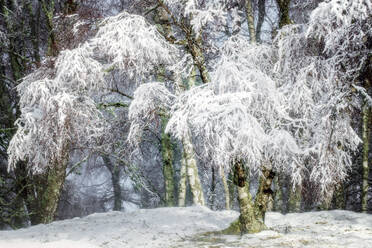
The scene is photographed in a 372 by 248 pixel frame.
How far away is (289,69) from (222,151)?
220 cm

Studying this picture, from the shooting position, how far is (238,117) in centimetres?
599

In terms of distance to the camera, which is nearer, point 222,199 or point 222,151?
point 222,151

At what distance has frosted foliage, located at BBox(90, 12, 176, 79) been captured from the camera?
7.41 metres

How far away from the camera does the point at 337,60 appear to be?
6664 millimetres

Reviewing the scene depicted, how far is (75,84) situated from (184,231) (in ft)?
11.6

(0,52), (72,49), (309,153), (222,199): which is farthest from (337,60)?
(222,199)

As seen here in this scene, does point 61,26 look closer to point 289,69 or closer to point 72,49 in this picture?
point 72,49

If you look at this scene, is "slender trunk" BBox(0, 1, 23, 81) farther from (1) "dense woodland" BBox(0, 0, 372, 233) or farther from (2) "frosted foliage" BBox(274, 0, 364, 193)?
(2) "frosted foliage" BBox(274, 0, 364, 193)

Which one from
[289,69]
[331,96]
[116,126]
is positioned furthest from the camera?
[116,126]

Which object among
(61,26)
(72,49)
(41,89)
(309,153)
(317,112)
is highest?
(61,26)

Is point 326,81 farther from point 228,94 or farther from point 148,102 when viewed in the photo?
point 148,102

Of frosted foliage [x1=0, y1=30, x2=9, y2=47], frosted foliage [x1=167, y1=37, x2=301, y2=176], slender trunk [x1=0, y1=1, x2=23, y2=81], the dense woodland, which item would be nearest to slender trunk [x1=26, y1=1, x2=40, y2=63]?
slender trunk [x1=0, y1=1, x2=23, y2=81]

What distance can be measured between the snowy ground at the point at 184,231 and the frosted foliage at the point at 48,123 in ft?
4.98

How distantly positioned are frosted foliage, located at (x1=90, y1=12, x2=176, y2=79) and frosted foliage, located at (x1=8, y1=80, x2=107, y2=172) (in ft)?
3.56
